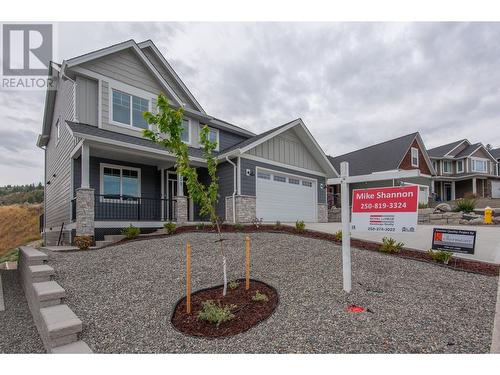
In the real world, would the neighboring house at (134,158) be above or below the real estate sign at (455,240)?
above

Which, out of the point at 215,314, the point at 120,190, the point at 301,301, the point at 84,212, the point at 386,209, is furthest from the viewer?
the point at 120,190

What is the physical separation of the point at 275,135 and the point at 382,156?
12.9 metres

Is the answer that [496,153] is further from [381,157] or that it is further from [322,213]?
[322,213]

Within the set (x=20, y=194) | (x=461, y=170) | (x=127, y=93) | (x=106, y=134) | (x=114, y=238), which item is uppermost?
(x=127, y=93)

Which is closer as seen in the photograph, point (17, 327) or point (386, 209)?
point (17, 327)

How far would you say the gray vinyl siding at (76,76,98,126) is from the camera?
10016 millimetres

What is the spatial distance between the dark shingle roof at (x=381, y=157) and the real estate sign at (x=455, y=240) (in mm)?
13943

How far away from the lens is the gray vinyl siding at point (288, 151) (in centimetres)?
1289

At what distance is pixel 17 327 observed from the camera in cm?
424

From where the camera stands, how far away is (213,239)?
26.3ft

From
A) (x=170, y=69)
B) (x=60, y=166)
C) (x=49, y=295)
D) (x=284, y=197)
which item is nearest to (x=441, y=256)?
(x=49, y=295)

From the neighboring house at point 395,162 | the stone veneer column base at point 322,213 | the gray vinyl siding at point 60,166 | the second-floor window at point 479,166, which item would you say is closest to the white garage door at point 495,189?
the second-floor window at point 479,166

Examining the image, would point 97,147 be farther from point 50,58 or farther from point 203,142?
point 203,142

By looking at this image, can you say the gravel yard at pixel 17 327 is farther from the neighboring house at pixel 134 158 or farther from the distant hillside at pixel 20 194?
the distant hillside at pixel 20 194
